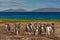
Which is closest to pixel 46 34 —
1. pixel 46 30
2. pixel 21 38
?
pixel 46 30

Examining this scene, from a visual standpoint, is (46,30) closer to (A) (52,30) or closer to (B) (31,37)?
(A) (52,30)

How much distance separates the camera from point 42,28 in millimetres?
27359

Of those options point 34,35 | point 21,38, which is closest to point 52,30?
point 34,35

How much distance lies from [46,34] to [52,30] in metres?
1.49

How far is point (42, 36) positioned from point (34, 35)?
100 centimetres

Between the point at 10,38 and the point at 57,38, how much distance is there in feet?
14.2

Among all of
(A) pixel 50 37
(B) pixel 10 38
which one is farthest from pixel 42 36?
(B) pixel 10 38

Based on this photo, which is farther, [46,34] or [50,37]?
[46,34]

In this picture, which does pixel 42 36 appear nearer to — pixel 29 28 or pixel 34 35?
pixel 34 35

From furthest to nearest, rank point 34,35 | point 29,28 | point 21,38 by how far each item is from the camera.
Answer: point 29,28 < point 34,35 < point 21,38

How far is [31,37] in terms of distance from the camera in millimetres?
24859

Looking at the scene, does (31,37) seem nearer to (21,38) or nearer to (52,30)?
(21,38)

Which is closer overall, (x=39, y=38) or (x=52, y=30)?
(x=39, y=38)

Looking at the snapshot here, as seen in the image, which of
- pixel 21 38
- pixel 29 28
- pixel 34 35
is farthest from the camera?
pixel 29 28
